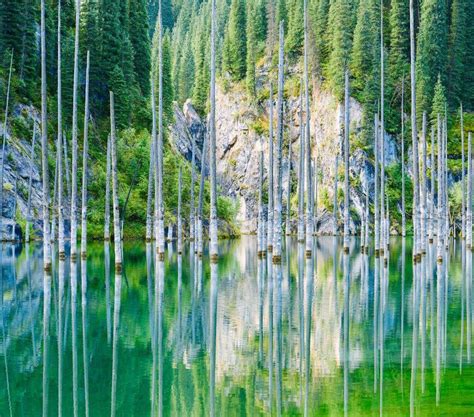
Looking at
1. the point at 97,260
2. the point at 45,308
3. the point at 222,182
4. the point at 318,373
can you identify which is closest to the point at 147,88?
the point at 222,182

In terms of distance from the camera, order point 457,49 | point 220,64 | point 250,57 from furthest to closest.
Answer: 1. point 220,64
2. point 250,57
3. point 457,49

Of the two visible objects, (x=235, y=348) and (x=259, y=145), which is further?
(x=259, y=145)

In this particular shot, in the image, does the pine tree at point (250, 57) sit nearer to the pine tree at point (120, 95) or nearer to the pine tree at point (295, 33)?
the pine tree at point (295, 33)

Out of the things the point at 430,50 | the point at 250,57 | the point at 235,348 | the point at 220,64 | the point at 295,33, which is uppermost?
the point at 295,33

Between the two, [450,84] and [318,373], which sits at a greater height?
[450,84]

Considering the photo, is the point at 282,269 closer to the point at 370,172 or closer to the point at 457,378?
the point at 457,378

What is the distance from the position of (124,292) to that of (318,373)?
14504 mm

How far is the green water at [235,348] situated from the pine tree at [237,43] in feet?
329

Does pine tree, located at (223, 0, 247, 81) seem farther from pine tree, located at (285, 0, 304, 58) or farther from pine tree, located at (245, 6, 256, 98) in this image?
pine tree, located at (285, 0, 304, 58)

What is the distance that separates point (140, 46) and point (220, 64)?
39187mm

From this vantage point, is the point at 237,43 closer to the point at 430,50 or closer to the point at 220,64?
the point at 220,64

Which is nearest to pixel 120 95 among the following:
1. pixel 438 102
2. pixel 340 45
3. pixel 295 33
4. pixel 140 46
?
pixel 140 46

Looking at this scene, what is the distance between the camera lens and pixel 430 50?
105688 mm

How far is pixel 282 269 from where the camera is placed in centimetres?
3747
